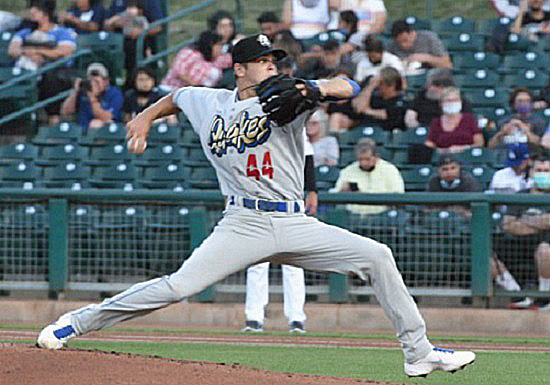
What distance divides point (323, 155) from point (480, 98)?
1.91 m

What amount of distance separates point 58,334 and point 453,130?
692 cm

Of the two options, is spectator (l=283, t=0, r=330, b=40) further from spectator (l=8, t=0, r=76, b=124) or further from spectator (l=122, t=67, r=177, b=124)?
spectator (l=8, t=0, r=76, b=124)

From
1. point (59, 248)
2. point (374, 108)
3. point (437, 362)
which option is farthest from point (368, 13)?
point (437, 362)

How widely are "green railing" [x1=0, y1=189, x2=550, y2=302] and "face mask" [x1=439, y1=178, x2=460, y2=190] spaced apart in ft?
1.43

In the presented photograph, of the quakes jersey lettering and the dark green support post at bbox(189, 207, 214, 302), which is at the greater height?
the quakes jersey lettering

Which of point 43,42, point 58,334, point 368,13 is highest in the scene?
point 368,13

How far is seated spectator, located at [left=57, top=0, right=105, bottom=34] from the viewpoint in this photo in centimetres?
1499

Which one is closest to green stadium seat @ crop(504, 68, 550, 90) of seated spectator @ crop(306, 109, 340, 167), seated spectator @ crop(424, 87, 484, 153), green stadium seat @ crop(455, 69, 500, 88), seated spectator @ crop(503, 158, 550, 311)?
green stadium seat @ crop(455, 69, 500, 88)

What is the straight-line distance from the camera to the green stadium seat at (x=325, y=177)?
492 inches

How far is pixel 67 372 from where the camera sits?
237 inches

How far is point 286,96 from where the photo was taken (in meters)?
5.93

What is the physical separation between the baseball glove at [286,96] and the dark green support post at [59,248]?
6.03 meters

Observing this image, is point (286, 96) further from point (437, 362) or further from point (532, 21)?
point (532, 21)

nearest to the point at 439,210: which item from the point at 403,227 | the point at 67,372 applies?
the point at 403,227
